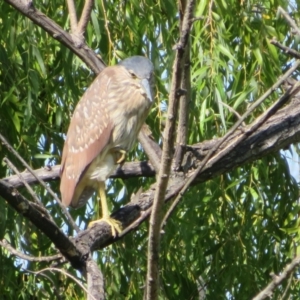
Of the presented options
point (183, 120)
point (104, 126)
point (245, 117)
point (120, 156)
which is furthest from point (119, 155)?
point (245, 117)

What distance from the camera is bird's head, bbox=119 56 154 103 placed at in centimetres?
262

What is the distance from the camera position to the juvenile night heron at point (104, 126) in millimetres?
2668

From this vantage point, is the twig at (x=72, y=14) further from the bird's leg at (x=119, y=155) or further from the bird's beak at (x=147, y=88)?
the bird's leg at (x=119, y=155)

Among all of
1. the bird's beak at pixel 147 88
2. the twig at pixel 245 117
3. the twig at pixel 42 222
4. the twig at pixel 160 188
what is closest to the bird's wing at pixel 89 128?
the bird's beak at pixel 147 88

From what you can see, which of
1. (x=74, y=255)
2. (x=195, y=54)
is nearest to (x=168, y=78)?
(x=195, y=54)

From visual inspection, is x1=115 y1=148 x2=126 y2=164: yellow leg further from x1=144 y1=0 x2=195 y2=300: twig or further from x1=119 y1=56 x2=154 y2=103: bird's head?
x1=144 y1=0 x2=195 y2=300: twig

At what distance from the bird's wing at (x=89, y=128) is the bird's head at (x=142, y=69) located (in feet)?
0.20

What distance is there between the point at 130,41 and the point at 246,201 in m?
0.65

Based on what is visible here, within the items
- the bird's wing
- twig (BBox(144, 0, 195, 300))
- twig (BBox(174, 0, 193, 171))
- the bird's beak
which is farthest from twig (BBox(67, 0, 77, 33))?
twig (BBox(144, 0, 195, 300))

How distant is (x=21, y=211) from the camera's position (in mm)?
1604

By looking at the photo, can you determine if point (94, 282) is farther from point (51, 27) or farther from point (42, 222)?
point (51, 27)

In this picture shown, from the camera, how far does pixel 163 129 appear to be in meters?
2.76

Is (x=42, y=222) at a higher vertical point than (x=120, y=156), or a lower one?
lower

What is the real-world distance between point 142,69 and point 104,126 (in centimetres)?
26
